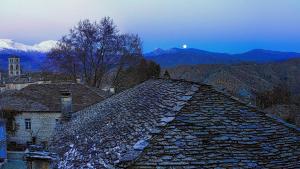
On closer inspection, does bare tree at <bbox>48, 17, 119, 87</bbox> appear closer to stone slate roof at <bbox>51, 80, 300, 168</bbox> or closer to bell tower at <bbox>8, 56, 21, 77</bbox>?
stone slate roof at <bbox>51, 80, 300, 168</bbox>

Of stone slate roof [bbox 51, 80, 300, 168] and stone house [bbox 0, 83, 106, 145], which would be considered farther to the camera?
stone house [bbox 0, 83, 106, 145]

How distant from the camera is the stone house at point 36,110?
3014 centimetres

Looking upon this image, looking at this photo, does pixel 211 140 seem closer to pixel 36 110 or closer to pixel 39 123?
pixel 36 110

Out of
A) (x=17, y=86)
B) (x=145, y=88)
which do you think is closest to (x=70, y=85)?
(x=145, y=88)

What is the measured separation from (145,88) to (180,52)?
135 m

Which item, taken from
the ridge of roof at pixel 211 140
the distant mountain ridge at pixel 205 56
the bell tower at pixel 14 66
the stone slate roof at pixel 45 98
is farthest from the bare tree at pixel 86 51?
the distant mountain ridge at pixel 205 56

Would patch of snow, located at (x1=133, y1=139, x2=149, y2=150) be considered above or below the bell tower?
below

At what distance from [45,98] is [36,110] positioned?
1.71 meters

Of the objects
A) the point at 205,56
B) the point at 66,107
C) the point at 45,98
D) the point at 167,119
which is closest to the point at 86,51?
the point at 45,98

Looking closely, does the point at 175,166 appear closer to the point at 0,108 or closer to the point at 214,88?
the point at 214,88

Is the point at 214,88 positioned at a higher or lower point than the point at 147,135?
higher

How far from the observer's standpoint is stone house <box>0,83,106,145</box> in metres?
30.1

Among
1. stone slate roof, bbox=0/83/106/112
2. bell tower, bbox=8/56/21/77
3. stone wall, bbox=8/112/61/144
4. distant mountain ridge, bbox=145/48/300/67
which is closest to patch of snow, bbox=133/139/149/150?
stone slate roof, bbox=0/83/106/112

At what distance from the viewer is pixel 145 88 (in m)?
12.0
